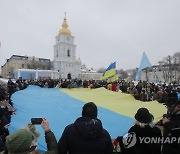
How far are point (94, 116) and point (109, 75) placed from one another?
19.1 metres

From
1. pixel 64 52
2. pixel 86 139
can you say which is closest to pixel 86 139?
pixel 86 139

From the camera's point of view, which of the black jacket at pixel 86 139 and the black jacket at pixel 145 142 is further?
the black jacket at pixel 145 142

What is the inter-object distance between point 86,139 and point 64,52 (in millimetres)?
80108

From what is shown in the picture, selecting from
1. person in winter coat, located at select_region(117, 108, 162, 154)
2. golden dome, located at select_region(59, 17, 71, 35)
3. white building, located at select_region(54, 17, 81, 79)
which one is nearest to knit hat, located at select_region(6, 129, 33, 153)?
person in winter coat, located at select_region(117, 108, 162, 154)

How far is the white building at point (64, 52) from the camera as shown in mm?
81312

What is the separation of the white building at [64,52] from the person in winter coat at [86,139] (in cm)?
7892

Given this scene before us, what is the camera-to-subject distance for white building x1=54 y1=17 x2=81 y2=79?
8131 cm

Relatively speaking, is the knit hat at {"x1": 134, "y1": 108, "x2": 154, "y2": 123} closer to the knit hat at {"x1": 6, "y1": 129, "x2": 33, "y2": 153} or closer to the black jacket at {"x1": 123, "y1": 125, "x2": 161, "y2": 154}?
the black jacket at {"x1": 123, "y1": 125, "x2": 161, "y2": 154}

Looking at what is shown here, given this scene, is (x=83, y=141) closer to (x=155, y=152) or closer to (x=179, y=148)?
(x=155, y=152)

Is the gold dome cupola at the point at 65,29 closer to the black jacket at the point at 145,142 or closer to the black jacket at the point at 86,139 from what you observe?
the black jacket at the point at 145,142

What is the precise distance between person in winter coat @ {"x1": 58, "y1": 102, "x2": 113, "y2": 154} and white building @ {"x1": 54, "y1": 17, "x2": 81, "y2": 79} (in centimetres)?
7892

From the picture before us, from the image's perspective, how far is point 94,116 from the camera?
298cm

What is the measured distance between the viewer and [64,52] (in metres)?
81.9

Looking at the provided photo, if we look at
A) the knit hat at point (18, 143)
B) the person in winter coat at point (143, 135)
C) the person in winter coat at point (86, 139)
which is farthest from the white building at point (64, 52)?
the knit hat at point (18, 143)
